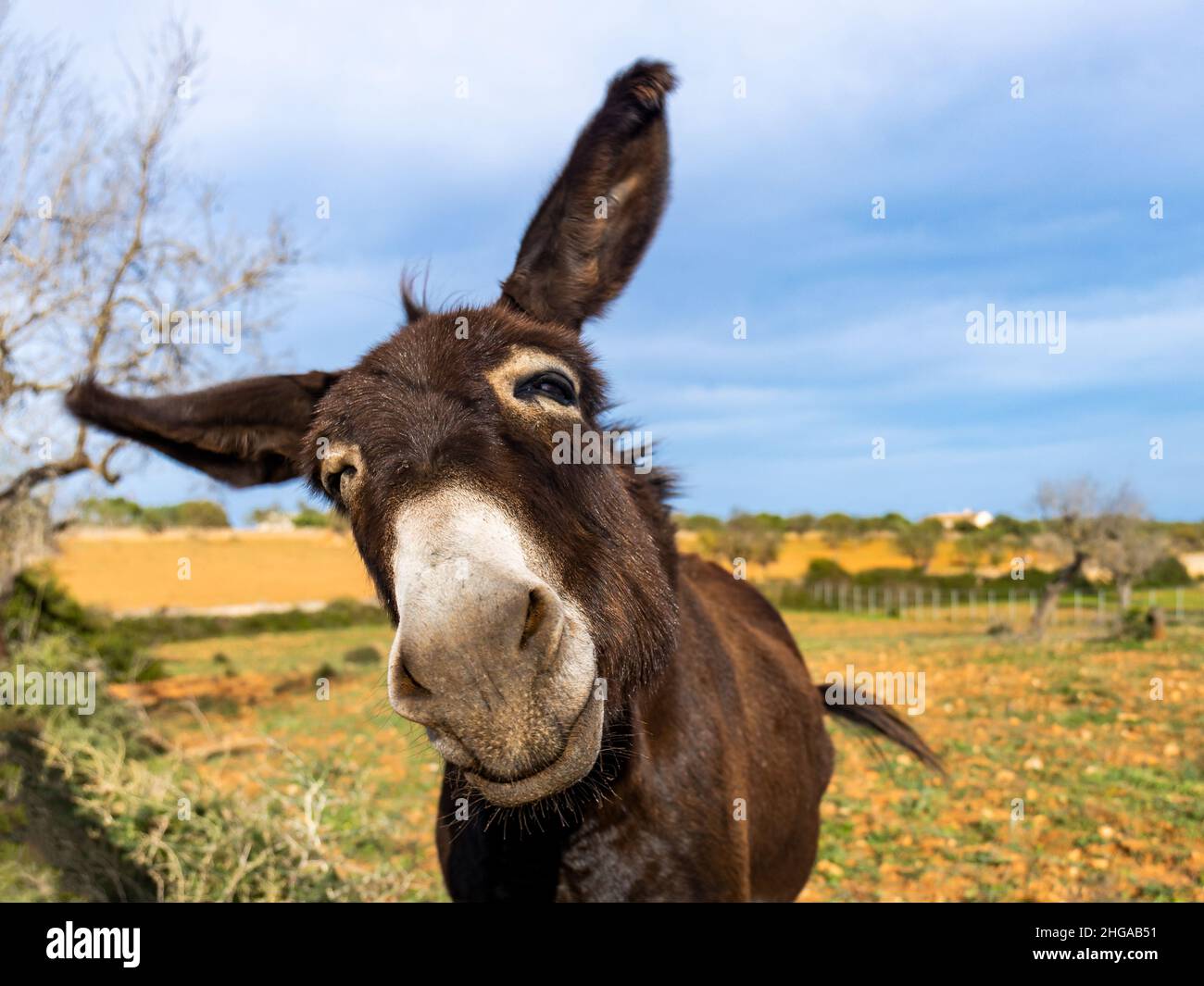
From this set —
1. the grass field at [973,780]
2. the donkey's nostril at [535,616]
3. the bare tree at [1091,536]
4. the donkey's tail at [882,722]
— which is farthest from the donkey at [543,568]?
the bare tree at [1091,536]

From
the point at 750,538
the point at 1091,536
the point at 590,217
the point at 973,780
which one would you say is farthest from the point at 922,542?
the point at 590,217

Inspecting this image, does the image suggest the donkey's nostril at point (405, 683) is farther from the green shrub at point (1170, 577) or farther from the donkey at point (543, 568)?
the green shrub at point (1170, 577)

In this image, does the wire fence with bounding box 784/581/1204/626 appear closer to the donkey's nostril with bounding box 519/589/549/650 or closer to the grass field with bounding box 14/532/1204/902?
the grass field with bounding box 14/532/1204/902

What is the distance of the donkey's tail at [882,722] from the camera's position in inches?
245

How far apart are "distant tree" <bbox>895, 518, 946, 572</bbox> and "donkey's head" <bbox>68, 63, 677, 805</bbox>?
5701cm

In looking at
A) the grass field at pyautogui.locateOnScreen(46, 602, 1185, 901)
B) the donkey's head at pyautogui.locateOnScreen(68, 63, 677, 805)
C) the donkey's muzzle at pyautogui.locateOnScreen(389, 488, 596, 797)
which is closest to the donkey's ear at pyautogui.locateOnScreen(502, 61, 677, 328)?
the donkey's head at pyautogui.locateOnScreen(68, 63, 677, 805)

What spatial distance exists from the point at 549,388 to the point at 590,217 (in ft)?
3.56

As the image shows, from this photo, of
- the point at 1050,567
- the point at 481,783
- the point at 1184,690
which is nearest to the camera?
the point at 481,783

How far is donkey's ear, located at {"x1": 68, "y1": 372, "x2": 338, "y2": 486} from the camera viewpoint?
345cm

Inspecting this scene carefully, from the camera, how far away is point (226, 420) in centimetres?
357

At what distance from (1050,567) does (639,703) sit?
36.6 m

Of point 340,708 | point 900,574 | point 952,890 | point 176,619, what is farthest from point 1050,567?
point 176,619
